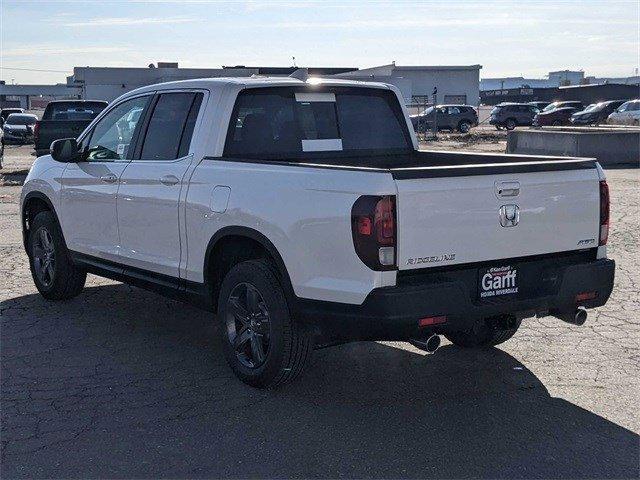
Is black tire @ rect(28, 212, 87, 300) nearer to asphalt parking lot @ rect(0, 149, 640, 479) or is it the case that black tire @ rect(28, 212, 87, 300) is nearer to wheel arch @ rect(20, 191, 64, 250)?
wheel arch @ rect(20, 191, 64, 250)

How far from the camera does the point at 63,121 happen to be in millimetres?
20047

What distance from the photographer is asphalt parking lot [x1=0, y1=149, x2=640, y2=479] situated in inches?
167

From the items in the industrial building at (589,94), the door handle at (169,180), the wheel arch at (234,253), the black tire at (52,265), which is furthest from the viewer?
the industrial building at (589,94)

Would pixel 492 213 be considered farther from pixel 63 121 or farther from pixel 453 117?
pixel 453 117

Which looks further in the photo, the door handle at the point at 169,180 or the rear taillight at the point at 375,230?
the door handle at the point at 169,180

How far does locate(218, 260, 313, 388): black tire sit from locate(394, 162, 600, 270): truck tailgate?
911 millimetres

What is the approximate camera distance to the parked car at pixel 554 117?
47531 millimetres

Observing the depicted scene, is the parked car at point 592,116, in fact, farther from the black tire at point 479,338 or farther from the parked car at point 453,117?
the black tire at point 479,338

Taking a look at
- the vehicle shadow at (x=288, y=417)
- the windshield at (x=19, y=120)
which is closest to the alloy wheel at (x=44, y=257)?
the vehicle shadow at (x=288, y=417)

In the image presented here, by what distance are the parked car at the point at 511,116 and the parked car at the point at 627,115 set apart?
512 centimetres

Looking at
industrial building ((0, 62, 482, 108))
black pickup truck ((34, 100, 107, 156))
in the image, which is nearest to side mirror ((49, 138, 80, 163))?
black pickup truck ((34, 100, 107, 156))

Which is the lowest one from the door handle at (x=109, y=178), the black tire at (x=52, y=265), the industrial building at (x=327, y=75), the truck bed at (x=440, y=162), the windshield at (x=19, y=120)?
the black tire at (x=52, y=265)

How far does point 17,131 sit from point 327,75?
16.9 m

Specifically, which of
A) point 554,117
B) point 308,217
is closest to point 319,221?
point 308,217
